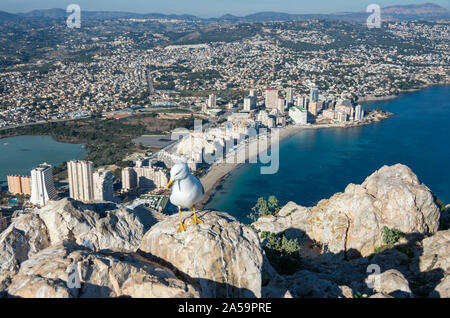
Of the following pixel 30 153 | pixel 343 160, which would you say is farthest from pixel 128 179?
pixel 343 160

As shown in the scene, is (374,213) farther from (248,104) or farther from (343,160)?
(248,104)

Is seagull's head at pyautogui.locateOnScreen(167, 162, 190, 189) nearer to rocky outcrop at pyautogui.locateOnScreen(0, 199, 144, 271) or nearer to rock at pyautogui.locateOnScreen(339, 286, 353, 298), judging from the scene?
rocky outcrop at pyautogui.locateOnScreen(0, 199, 144, 271)

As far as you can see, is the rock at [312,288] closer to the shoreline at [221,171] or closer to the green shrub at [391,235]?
the green shrub at [391,235]

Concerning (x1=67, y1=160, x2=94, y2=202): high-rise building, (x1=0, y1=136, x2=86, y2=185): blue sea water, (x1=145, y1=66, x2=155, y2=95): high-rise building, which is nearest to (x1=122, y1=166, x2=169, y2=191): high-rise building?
(x1=67, y1=160, x2=94, y2=202): high-rise building

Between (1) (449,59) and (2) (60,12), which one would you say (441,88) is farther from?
(2) (60,12)

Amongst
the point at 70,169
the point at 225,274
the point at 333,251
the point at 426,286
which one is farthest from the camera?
the point at 70,169

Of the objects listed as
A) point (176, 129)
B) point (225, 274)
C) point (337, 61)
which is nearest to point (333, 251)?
point (225, 274)
